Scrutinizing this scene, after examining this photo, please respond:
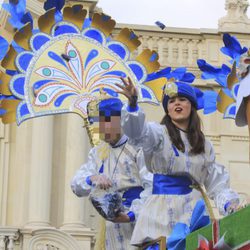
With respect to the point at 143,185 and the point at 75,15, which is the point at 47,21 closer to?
the point at 75,15

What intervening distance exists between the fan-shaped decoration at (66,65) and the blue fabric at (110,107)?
0.55 m

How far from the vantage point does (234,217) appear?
3.43m

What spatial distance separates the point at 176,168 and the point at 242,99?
40.7 inches

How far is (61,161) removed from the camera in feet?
46.9

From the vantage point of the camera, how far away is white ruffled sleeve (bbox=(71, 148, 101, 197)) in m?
5.23

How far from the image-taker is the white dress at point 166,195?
4.61 metres

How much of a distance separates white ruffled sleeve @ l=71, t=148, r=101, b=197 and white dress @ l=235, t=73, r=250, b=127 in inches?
60.1

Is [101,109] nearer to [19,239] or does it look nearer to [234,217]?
[234,217]

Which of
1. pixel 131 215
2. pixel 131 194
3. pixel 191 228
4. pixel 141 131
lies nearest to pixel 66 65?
pixel 131 194

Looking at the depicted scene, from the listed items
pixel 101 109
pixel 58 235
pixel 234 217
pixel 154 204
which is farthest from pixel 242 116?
pixel 58 235

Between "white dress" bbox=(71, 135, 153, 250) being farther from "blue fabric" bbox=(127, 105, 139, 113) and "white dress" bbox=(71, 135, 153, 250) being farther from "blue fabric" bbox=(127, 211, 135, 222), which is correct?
"blue fabric" bbox=(127, 105, 139, 113)

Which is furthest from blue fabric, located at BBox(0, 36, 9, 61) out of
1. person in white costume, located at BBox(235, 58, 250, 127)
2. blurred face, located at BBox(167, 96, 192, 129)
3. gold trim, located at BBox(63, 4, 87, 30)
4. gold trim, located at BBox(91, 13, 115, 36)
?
person in white costume, located at BBox(235, 58, 250, 127)

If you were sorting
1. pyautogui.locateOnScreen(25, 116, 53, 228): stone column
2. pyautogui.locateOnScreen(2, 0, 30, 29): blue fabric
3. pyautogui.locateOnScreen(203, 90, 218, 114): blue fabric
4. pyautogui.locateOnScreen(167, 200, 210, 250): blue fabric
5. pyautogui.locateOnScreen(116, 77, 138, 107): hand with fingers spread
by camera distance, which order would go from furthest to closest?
1. pyautogui.locateOnScreen(25, 116, 53, 228): stone column
2. pyautogui.locateOnScreen(2, 0, 30, 29): blue fabric
3. pyautogui.locateOnScreen(203, 90, 218, 114): blue fabric
4. pyautogui.locateOnScreen(116, 77, 138, 107): hand with fingers spread
5. pyautogui.locateOnScreen(167, 200, 210, 250): blue fabric

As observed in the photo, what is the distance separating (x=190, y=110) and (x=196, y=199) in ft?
1.37
